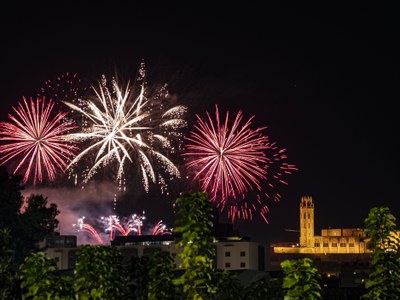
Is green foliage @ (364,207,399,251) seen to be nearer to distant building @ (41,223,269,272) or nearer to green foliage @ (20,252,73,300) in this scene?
green foliage @ (20,252,73,300)

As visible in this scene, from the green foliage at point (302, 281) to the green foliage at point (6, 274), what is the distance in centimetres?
1409

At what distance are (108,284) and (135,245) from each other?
415ft

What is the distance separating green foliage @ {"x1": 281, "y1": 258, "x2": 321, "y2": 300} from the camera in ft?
126

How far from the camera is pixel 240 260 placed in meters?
156

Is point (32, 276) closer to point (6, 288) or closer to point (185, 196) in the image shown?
point (6, 288)

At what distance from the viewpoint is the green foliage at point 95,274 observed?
45406 millimetres

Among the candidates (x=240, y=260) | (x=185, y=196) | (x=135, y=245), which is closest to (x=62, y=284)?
(x=185, y=196)

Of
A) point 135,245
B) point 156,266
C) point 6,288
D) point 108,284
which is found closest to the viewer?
point 6,288

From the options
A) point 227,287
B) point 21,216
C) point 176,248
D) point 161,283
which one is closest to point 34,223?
point 21,216

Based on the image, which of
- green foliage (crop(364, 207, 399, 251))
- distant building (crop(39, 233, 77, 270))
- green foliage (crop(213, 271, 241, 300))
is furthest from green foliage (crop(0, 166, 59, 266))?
green foliage (crop(364, 207, 399, 251))

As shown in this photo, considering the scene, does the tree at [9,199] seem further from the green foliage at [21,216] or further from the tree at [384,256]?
the tree at [384,256]

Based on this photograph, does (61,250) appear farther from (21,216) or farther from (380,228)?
(380,228)

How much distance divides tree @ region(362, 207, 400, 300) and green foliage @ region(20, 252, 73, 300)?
650 inches

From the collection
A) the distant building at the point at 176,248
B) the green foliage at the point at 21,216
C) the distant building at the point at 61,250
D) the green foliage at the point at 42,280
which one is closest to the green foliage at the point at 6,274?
the green foliage at the point at 42,280
